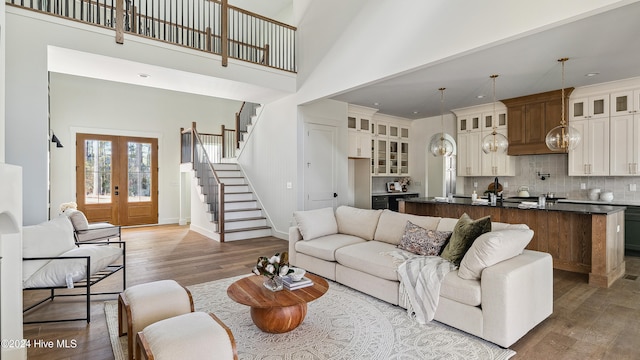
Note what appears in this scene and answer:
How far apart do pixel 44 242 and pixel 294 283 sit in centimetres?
249

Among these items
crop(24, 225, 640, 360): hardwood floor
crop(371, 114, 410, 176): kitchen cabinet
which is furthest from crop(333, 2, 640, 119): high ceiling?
crop(24, 225, 640, 360): hardwood floor

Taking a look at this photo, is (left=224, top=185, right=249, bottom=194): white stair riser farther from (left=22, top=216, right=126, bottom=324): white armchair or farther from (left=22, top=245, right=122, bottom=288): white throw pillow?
(left=22, top=245, right=122, bottom=288): white throw pillow

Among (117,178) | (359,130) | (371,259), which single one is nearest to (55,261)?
(371,259)

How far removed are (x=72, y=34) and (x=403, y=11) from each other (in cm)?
Answer: 447

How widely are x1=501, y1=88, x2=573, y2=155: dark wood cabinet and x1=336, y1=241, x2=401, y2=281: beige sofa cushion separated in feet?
14.5

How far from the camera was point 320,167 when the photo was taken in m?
6.76

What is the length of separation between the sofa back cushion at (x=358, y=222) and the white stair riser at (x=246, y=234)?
2830mm

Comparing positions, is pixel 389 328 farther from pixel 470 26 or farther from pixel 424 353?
pixel 470 26

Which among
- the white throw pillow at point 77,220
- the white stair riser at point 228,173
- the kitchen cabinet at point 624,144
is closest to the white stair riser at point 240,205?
the white stair riser at point 228,173

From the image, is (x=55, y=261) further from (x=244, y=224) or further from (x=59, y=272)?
(x=244, y=224)

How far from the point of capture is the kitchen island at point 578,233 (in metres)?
3.96

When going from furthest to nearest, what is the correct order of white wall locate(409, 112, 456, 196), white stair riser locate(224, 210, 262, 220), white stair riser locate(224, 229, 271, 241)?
1. white wall locate(409, 112, 456, 196)
2. white stair riser locate(224, 210, 262, 220)
3. white stair riser locate(224, 229, 271, 241)

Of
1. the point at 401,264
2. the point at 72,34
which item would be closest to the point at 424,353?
the point at 401,264

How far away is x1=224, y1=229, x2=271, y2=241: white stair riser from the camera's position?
22.0ft
